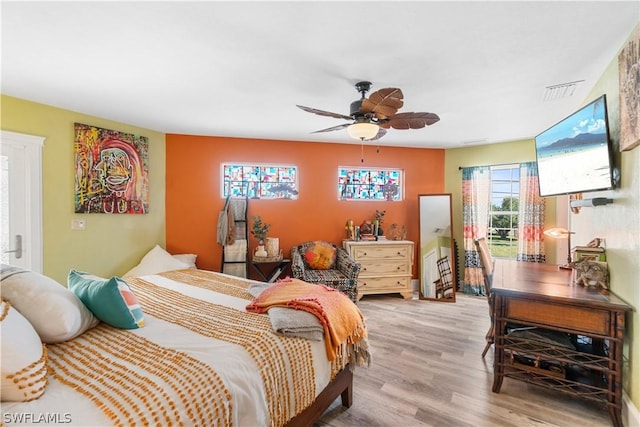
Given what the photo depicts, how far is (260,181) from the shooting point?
454cm

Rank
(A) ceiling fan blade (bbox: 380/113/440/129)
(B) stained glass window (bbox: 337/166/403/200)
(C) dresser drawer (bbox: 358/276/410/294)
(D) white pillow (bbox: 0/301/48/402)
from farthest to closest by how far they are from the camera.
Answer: (B) stained glass window (bbox: 337/166/403/200) → (C) dresser drawer (bbox: 358/276/410/294) → (A) ceiling fan blade (bbox: 380/113/440/129) → (D) white pillow (bbox: 0/301/48/402)

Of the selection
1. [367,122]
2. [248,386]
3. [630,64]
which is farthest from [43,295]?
[630,64]

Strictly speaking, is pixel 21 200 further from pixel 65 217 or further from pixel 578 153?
pixel 578 153

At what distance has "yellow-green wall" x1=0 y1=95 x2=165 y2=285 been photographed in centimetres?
295

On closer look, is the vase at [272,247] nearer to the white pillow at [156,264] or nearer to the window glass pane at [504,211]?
A: the white pillow at [156,264]

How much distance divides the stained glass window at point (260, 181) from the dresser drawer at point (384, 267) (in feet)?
5.11

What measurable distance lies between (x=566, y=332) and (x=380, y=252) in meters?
2.56

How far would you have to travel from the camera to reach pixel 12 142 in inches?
111

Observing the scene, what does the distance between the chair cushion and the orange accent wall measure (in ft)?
1.18

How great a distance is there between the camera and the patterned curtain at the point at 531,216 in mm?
4281

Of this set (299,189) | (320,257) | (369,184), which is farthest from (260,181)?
(369,184)

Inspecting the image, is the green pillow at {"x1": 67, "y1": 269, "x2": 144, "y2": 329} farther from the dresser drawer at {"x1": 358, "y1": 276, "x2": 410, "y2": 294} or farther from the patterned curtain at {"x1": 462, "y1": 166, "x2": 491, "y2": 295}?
the patterned curtain at {"x1": 462, "y1": 166, "x2": 491, "y2": 295}

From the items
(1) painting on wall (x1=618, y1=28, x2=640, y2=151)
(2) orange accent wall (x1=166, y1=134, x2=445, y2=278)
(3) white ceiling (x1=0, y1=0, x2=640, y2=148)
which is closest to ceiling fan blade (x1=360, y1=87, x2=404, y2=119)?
(3) white ceiling (x1=0, y1=0, x2=640, y2=148)

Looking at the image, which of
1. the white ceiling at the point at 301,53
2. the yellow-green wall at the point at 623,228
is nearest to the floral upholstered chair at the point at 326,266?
the white ceiling at the point at 301,53
